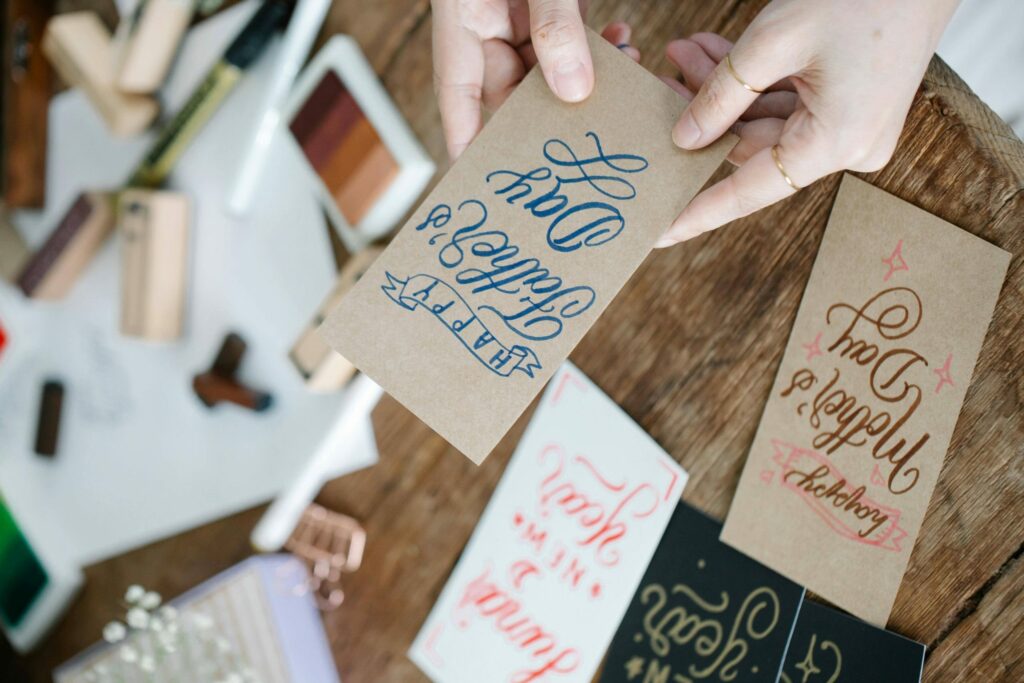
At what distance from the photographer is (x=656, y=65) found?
0.65 metres

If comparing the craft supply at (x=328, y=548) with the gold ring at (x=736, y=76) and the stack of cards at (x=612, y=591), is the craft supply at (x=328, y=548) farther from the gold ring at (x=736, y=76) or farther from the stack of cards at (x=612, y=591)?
the gold ring at (x=736, y=76)

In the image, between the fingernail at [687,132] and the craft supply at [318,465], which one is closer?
the fingernail at [687,132]

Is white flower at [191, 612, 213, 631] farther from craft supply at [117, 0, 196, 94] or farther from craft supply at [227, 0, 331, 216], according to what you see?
craft supply at [117, 0, 196, 94]

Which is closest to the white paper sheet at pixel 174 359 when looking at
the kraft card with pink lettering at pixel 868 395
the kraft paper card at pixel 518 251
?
the kraft paper card at pixel 518 251

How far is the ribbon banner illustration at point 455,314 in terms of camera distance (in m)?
0.49

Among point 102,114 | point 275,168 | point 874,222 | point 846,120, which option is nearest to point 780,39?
point 846,120

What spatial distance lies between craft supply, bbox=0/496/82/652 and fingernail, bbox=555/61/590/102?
3.02 feet

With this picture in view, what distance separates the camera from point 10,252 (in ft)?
3.56

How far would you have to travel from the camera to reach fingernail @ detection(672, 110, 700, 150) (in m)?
0.46

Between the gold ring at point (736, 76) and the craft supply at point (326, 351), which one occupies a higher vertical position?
the gold ring at point (736, 76)

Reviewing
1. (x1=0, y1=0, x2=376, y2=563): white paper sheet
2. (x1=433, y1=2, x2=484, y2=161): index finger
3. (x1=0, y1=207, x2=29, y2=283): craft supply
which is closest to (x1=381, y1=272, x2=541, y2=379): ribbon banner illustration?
(x1=433, y1=2, x2=484, y2=161): index finger

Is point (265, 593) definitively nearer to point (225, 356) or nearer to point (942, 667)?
point (225, 356)

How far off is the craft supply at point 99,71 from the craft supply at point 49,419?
0.38 m

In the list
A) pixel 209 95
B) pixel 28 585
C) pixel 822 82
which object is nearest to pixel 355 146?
Answer: pixel 209 95
